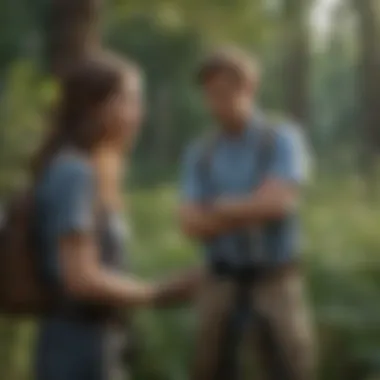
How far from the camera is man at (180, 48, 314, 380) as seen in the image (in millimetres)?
1351

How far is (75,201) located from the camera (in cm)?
122

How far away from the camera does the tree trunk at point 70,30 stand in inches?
54.3

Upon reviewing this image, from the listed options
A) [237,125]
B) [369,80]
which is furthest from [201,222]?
[369,80]

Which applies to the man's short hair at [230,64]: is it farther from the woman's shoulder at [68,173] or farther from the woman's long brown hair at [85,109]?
the woman's shoulder at [68,173]

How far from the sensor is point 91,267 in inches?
49.1

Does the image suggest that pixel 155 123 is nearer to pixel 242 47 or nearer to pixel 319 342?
pixel 242 47

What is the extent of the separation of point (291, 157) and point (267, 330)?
0.98 ft

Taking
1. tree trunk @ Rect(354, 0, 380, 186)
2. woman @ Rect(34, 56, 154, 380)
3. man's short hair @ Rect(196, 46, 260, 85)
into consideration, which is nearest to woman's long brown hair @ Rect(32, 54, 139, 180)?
woman @ Rect(34, 56, 154, 380)

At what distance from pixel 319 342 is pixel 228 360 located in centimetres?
16

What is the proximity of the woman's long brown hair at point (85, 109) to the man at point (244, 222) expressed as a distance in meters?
0.17

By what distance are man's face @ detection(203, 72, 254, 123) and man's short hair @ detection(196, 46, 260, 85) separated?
11 mm

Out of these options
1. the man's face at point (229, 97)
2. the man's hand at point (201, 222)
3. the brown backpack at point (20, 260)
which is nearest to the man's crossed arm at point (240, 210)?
the man's hand at point (201, 222)

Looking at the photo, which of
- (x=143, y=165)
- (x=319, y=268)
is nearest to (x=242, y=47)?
(x=143, y=165)

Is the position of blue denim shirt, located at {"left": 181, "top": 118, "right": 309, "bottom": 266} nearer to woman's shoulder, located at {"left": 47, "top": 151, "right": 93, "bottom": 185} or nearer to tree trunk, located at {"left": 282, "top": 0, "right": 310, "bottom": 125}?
tree trunk, located at {"left": 282, "top": 0, "right": 310, "bottom": 125}
